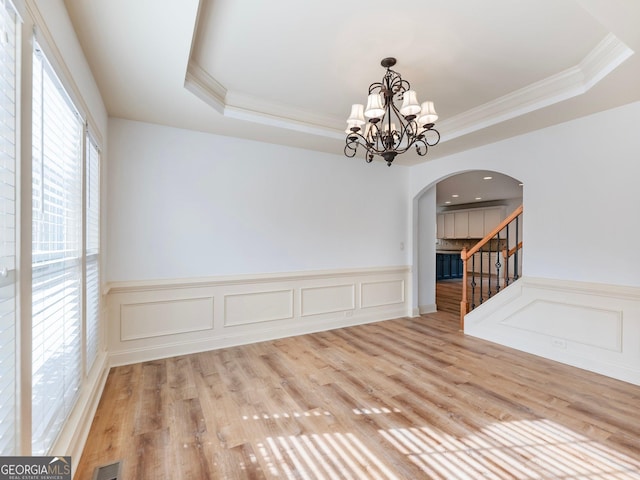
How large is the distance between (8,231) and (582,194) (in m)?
4.39

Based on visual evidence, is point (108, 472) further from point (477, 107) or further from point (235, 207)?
point (477, 107)

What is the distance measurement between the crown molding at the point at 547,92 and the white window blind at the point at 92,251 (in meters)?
3.72

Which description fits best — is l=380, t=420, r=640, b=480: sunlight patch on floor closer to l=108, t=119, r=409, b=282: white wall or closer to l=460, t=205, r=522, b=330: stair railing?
l=460, t=205, r=522, b=330: stair railing

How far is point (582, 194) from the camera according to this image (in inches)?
125

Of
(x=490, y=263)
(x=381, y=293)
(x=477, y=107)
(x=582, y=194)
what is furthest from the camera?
(x=490, y=263)

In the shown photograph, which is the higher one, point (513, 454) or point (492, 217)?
point (492, 217)

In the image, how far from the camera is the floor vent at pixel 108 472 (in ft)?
5.48

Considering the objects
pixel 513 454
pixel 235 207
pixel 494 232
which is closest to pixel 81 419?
pixel 235 207

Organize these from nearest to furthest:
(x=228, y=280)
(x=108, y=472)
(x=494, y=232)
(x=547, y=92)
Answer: (x=108, y=472)
(x=547, y=92)
(x=228, y=280)
(x=494, y=232)

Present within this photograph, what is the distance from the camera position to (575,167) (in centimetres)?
323

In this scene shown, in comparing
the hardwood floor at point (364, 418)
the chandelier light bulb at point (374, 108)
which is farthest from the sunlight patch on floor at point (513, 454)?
the chandelier light bulb at point (374, 108)

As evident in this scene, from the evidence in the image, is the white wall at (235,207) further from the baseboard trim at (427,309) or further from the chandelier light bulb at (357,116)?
the chandelier light bulb at (357,116)

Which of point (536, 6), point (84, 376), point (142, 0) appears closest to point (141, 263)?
Result: point (84, 376)

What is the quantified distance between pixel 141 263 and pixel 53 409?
1941 mm
